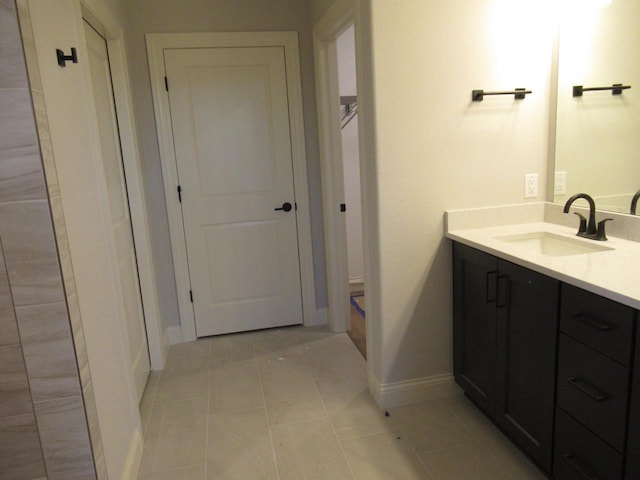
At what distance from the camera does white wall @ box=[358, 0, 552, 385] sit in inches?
80.5

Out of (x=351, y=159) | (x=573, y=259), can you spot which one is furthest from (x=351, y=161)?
(x=573, y=259)

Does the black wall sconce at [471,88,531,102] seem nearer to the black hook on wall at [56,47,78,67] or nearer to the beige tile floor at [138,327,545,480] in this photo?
the beige tile floor at [138,327,545,480]

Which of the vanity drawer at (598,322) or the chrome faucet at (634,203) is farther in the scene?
the chrome faucet at (634,203)

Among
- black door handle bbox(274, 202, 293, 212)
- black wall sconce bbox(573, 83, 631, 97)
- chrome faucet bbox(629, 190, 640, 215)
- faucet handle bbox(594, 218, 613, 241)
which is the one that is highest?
black wall sconce bbox(573, 83, 631, 97)

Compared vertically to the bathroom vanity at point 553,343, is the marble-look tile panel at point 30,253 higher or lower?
higher

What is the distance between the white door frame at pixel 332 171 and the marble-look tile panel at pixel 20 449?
206cm

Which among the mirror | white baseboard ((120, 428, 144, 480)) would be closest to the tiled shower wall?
white baseboard ((120, 428, 144, 480))

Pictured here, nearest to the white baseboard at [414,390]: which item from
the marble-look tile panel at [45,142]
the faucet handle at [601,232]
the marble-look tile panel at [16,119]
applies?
the faucet handle at [601,232]

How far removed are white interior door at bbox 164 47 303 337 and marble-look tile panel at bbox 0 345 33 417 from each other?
5.98ft

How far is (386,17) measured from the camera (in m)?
1.99

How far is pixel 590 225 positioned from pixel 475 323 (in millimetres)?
650

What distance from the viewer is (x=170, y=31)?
292 centimetres

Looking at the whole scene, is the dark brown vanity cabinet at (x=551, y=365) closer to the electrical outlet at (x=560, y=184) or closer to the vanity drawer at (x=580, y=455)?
the vanity drawer at (x=580, y=455)

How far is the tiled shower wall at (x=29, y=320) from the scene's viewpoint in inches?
49.4
